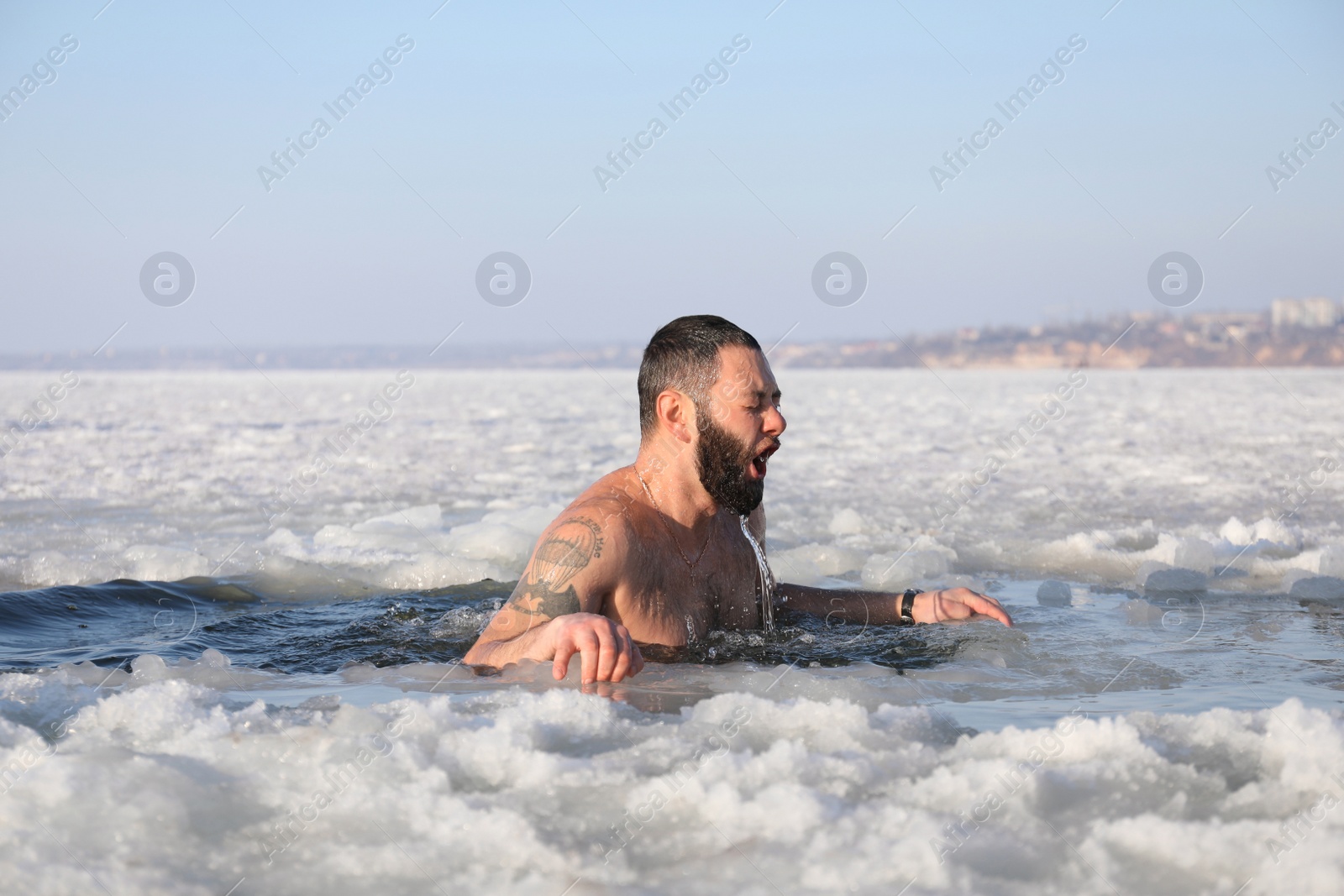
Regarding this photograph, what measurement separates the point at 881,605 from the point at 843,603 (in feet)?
0.49

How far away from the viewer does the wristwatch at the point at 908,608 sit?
3947 millimetres

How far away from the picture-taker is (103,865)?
200 cm

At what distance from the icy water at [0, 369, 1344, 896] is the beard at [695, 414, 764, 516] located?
51cm

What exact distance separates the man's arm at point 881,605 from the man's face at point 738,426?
0.88 meters

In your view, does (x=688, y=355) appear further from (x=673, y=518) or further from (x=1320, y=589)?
(x=1320, y=589)

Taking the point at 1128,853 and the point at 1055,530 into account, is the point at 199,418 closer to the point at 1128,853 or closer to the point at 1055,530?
the point at 1055,530

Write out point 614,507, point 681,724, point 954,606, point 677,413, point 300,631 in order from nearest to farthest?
point 681,724 < point 614,507 < point 677,413 < point 954,606 < point 300,631

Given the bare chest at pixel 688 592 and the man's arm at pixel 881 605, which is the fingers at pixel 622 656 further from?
the man's arm at pixel 881 605

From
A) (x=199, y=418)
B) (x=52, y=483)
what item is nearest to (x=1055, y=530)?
(x=52, y=483)

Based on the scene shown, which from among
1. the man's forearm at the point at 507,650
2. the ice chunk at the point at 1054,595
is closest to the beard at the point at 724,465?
the man's forearm at the point at 507,650

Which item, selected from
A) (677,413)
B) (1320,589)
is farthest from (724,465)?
(1320,589)

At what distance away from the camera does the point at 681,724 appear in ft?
8.82

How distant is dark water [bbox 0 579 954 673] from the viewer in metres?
3.59

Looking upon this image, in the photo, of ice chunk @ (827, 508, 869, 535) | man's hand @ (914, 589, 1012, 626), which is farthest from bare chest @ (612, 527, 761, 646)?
ice chunk @ (827, 508, 869, 535)
